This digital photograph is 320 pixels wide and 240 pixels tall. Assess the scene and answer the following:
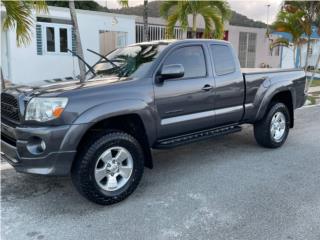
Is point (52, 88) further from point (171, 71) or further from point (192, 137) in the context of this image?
point (192, 137)

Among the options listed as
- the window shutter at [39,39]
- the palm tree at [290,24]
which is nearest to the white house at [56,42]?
the window shutter at [39,39]

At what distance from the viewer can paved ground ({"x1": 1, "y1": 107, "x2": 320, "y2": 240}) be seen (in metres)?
3.40

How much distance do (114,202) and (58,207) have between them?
64 centimetres

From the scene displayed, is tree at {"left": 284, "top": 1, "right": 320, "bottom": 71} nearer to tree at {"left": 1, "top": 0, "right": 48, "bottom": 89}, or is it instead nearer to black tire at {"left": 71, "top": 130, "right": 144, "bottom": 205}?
tree at {"left": 1, "top": 0, "right": 48, "bottom": 89}

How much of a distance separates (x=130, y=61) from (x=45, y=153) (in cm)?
185

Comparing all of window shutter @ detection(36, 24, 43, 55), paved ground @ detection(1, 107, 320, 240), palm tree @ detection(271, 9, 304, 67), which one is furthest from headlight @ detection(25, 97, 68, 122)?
window shutter @ detection(36, 24, 43, 55)

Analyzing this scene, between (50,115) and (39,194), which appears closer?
(50,115)

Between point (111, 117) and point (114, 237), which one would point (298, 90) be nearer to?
point (111, 117)

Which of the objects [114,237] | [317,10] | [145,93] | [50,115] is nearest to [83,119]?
[50,115]

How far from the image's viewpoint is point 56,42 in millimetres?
15023

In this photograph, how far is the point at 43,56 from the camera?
14594 millimetres

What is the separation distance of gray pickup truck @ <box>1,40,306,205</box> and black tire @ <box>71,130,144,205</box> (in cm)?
1

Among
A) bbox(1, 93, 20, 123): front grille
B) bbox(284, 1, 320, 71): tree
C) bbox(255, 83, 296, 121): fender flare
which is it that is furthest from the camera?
bbox(284, 1, 320, 71): tree

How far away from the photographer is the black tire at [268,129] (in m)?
6.03
